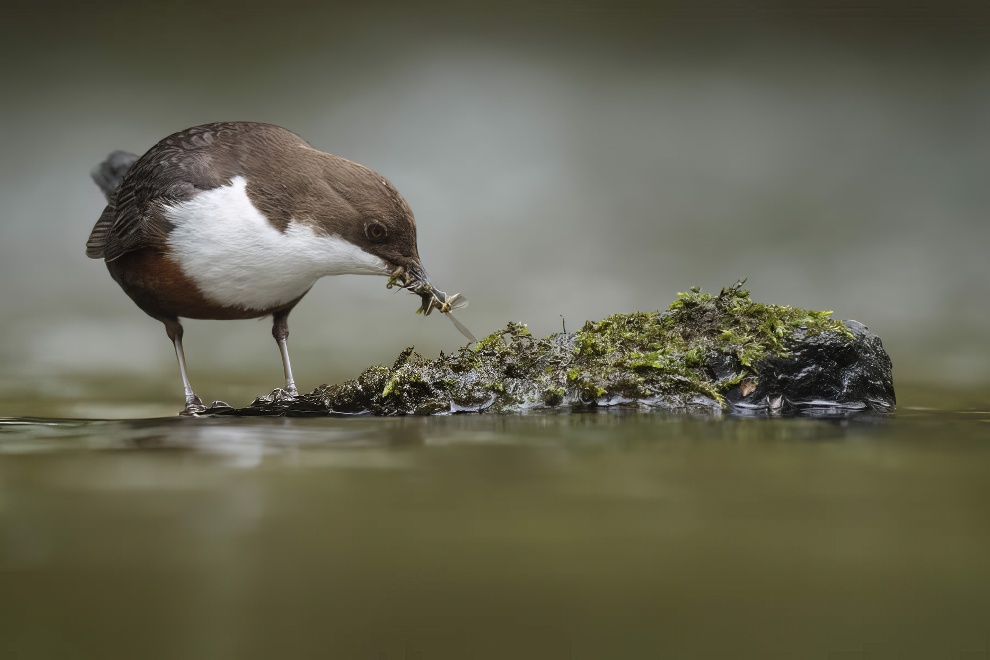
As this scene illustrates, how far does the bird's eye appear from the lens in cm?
404

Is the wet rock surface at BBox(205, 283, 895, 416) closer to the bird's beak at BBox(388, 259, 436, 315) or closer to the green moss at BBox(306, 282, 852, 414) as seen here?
the green moss at BBox(306, 282, 852, 414)

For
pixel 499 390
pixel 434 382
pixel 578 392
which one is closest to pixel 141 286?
pixel 434 382

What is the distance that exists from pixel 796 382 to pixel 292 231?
8.20 ft

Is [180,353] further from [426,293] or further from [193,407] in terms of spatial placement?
[426,293]

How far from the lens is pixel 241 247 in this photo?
403 centimetres

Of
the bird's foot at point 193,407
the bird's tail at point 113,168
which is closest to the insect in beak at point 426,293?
the bird's foot at point 193,407

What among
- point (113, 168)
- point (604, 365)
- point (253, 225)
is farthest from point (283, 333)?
point (604, 365)

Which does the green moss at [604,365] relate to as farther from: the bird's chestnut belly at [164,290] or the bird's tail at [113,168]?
the bird's tail at [113,168]

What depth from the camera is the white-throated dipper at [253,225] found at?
159 inches

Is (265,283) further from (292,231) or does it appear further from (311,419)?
(311,419)

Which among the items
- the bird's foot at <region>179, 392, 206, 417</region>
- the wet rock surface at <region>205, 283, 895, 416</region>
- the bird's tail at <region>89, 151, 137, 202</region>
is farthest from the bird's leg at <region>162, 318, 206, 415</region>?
the bird's tail at <region>89, 151, 137, 202</region>

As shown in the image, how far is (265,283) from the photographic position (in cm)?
418

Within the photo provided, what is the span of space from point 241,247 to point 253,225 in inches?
4.7

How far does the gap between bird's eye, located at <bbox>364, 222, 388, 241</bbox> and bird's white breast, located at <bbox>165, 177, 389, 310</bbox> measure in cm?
9
